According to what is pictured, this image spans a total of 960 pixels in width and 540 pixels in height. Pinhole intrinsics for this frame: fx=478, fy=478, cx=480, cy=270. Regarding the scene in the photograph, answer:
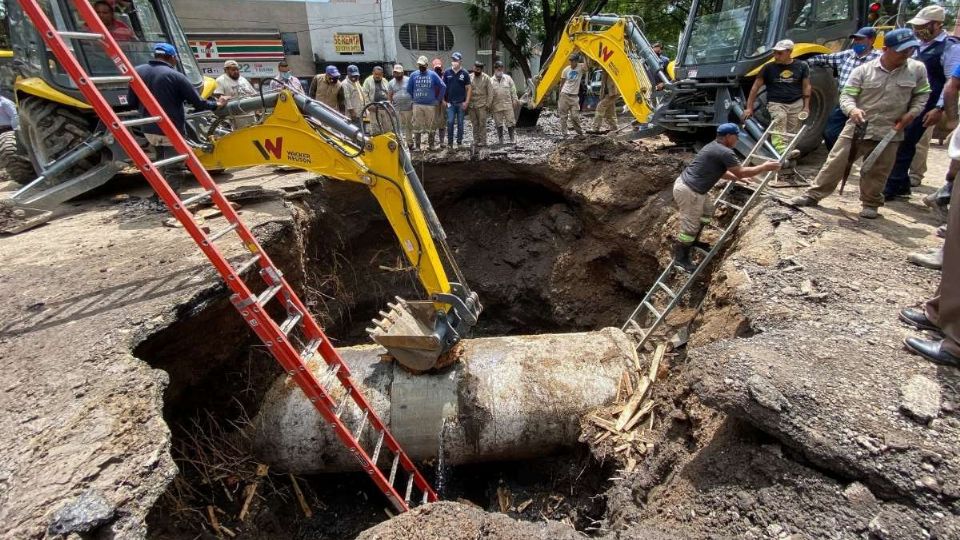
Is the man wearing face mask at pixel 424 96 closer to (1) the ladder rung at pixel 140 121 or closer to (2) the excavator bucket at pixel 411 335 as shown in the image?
(2) the excavator bucket at pixel 411 335

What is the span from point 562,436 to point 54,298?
4.36 metres

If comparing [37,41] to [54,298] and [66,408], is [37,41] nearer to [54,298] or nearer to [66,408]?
[54,298]

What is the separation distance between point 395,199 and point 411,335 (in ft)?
3.87

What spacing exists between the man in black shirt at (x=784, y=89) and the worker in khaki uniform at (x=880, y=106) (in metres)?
1.08

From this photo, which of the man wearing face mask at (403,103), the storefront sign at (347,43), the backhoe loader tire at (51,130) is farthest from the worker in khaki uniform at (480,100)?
the storefront sign at (347,43)

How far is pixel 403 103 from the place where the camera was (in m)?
9.03

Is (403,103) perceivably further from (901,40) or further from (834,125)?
(901,40)

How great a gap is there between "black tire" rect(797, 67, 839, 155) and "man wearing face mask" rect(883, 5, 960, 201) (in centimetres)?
124

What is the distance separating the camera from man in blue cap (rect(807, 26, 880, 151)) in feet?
22.7

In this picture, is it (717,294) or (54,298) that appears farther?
(717,294)

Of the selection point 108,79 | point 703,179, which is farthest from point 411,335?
point 703,179

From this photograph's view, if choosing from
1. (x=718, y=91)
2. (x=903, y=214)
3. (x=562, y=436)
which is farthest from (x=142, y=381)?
(x=718, y=91)

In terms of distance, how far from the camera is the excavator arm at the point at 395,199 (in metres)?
4.04

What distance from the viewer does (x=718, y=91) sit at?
6.78m
